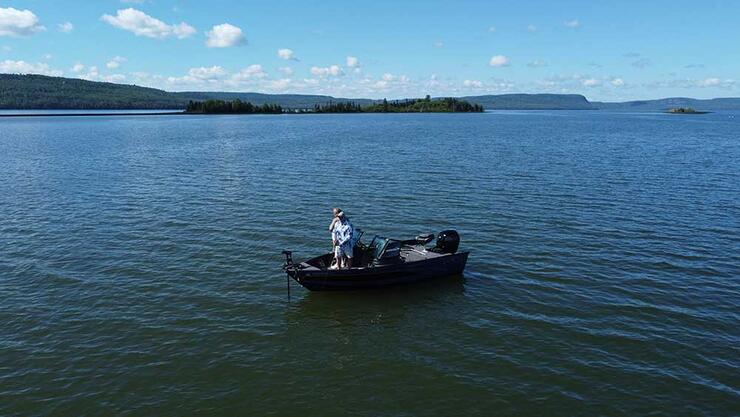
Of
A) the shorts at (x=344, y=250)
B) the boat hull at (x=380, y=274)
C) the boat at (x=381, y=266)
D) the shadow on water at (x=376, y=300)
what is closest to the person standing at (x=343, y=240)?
the shorts at (x=344, y=250)

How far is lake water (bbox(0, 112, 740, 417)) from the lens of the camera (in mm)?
15117

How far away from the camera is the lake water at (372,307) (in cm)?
1512

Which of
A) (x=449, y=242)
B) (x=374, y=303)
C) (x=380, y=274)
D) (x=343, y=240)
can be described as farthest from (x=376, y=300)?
(x=449, y=242)

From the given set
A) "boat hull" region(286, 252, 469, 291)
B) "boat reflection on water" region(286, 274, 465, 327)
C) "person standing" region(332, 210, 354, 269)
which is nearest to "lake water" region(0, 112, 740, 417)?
"boat reflection on water" region(286, 274, 465, 327)

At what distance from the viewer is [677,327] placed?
61.9 ft

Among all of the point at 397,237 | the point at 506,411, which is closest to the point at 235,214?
the point at 397,237

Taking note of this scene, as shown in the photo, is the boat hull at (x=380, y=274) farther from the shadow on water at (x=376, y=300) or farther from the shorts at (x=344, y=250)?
the shorts at (x=344, y=250)

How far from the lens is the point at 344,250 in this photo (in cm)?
2261

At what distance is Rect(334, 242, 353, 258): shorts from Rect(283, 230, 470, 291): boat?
698 millimetres

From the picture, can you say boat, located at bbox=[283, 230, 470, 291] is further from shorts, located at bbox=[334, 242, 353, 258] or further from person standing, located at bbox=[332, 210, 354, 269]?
shorts, located at bbox=[334, 242, 353, 258]

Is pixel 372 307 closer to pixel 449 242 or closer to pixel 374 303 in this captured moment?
pixel 374 303

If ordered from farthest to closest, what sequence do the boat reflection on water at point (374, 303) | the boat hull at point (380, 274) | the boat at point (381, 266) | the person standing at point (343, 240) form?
the person standing at point (343, 240), the boat at point (381, 266), the boat hull at point (380, 274), the boat reflection on water at point (374, 303)

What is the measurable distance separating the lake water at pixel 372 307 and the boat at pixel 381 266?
27.5 inches

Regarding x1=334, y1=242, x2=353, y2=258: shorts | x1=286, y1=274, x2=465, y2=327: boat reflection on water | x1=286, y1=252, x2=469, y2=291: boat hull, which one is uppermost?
x1=334, y1=242, x2=353, y2=258: shorts
